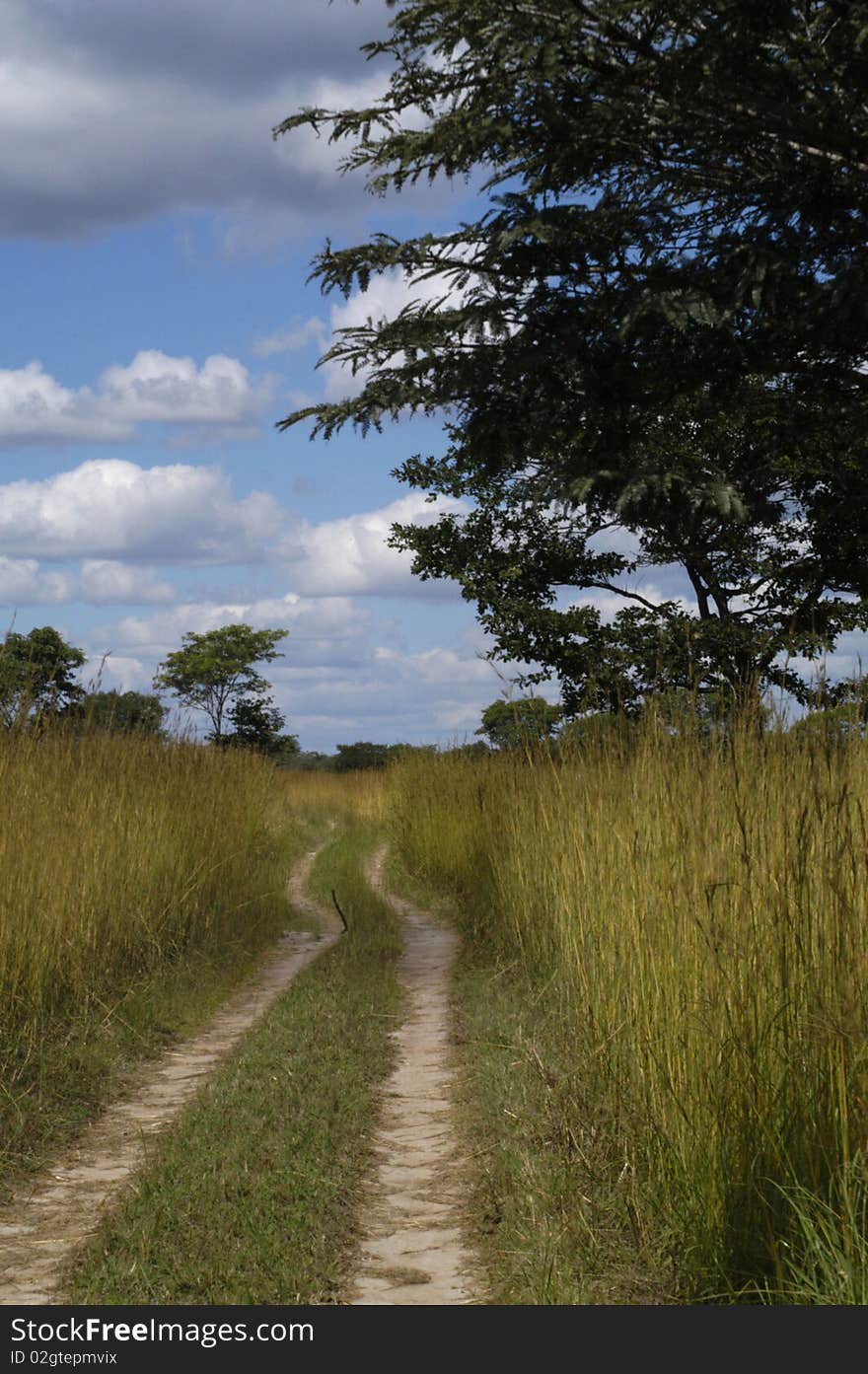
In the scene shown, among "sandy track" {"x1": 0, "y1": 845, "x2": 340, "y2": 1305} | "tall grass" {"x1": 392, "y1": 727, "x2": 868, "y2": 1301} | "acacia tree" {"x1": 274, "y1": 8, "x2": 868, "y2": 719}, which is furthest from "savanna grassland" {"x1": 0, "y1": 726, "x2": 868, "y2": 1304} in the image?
"acacia tree" {"x1": 274, "y1": 8, "x2": 868, "y2": 719}

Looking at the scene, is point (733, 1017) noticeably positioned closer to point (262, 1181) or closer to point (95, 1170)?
point (262, 1181)

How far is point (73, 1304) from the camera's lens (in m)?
3.58

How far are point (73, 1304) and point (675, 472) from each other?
7.79 m

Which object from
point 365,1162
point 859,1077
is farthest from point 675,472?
point 859,1077

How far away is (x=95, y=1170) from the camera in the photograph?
4.88 m

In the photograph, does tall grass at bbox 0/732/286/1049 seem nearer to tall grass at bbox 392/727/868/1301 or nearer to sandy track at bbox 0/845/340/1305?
sandy track at bbox 0/845/340/1305

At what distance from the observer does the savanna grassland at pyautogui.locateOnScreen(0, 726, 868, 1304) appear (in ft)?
10.8

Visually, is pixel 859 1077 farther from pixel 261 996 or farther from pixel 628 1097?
pixel 261 996

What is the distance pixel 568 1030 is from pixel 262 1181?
1.59 meters

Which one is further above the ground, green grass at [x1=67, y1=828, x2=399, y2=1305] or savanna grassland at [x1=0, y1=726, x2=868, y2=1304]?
savanna grassland at [x1=0, y1=726, x2=868, y2=1304]

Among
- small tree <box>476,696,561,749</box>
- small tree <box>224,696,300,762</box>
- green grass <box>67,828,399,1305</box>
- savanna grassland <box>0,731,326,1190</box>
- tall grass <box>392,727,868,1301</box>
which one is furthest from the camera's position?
small tree <box>224,696,300,762</box>

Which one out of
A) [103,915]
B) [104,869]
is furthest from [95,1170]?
[104,869]

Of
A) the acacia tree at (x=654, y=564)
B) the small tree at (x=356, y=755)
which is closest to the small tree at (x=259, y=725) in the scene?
the small tree at (x=356, y=755)

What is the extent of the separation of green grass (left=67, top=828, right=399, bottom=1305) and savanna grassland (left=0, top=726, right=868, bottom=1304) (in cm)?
2
